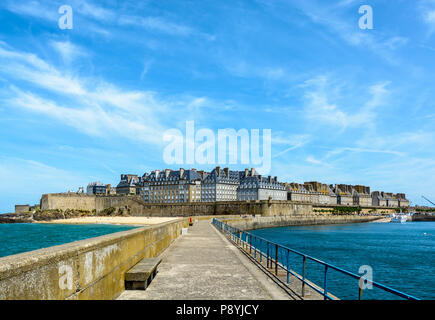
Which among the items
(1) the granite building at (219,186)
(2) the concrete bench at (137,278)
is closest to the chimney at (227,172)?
(1) the granite building at (219,186)

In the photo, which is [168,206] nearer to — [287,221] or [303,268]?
[287,221]

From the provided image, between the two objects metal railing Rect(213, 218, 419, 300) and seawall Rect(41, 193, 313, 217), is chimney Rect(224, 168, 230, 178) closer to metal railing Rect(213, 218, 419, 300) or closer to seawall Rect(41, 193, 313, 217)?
seawall Rect(41, 193, 313, 217)

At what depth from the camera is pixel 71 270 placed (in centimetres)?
497

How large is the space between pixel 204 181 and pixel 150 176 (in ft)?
81.8

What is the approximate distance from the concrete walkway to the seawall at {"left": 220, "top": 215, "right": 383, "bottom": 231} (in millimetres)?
40767

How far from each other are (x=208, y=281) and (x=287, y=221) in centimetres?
8082

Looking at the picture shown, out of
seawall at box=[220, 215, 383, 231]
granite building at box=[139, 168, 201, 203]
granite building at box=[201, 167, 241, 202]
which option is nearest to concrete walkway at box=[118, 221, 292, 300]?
seawall at box=[220, 215, 383, 231]

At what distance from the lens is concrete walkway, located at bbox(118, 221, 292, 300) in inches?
305

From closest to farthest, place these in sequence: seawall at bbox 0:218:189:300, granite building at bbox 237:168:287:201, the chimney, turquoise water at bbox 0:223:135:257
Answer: seawall at bbox 0:218:189:300
turquoise water at bbox 0:223:135:257
granite building at bbox 237:168:287:201
the chimney

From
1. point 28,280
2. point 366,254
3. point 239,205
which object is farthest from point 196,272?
point 239,205

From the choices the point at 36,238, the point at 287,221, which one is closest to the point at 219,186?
the point at 287,221

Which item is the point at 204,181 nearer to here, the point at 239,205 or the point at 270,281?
the point at 239,205

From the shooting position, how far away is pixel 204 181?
11856 centimetres
